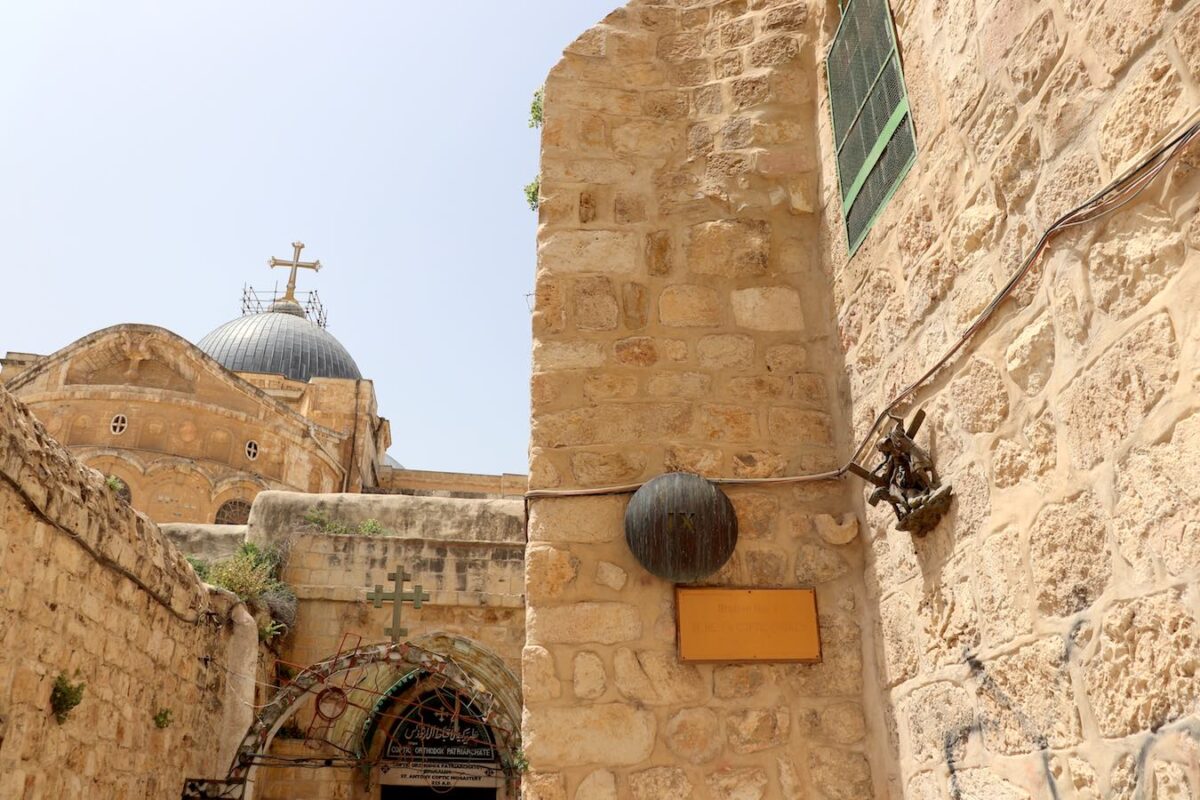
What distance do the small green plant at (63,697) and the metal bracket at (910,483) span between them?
4.52 m

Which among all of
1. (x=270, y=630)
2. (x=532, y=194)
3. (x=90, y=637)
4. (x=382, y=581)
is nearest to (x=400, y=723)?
(x=382, y=581)

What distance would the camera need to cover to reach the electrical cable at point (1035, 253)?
1722 mm

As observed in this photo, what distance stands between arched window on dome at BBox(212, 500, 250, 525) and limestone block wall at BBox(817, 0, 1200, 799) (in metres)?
19.3

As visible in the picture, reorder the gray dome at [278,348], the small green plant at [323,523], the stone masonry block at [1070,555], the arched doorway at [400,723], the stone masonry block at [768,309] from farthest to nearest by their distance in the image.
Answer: the gray dome at [278,348]
the small green plant at [323,523]
the arched doorway at [400,723]
the stone masonry block at [768,309]
the stone masonry block at [1070,555]

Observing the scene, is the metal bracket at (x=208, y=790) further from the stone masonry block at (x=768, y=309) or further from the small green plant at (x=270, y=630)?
the stone masonry block at (x=768, y=309)

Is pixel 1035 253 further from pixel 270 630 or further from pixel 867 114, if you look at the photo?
pixel 270 630

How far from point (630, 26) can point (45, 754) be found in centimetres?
472

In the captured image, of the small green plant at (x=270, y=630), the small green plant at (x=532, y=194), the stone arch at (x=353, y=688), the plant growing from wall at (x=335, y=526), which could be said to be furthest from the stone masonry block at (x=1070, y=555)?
the plant growing from wall at (x=335, y=526)

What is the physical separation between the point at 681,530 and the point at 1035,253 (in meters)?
1.39

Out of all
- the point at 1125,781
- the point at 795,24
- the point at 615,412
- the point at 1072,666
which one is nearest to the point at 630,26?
the point at 795,24

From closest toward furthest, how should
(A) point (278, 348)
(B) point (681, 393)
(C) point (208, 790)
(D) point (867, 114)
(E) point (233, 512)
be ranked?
(D) point (867, 114)
(B) point (681, 393)
(C) point (208, 790)
(E) point (233, 512)
(A) point (278, 348)

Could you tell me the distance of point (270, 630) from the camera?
908 cm

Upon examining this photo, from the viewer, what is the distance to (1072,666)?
1.96 metres

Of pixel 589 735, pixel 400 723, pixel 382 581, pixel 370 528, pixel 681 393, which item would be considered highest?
pixel 370 528
